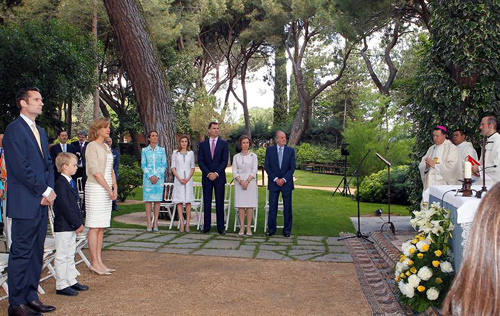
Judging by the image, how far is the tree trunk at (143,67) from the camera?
9727 millimetres

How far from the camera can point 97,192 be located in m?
5.68

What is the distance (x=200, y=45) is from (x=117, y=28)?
22.2 m

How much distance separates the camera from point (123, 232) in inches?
330

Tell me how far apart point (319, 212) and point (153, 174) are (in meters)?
4.34

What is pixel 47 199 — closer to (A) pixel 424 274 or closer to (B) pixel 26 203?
(B) pixel 26 203

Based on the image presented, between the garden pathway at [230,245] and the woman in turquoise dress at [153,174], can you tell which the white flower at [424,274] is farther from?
the woman in turquoise dress at [153,174]

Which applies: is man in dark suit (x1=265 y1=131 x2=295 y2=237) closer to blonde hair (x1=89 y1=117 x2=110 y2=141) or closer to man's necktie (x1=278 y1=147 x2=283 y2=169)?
man's necktie (x1=278 y1=147 x2=283 y2=169)

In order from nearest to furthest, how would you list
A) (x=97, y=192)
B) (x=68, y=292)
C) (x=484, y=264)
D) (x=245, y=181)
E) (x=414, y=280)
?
(x=484, y=264), (x=414, y=280), (x=68, y=292), (x=97, y=192), (x=245, y=181)

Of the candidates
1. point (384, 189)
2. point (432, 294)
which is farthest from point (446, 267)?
point (384, 189)

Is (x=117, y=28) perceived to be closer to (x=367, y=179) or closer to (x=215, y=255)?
(x=215, y=255)

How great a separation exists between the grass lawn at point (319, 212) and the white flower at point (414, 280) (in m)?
4.33

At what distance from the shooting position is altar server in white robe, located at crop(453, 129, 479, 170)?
7.35 meters

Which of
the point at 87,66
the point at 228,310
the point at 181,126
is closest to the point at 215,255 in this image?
the point at 228,310

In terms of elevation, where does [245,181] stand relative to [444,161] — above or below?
below
